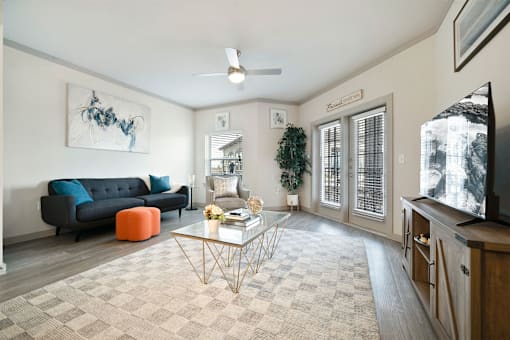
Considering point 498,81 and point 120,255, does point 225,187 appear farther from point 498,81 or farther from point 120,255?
point 498,81

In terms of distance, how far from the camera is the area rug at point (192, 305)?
4.44ft

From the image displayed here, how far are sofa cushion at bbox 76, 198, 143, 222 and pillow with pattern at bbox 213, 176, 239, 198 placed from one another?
1503 millimetres

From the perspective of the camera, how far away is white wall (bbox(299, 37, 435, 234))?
273 cm

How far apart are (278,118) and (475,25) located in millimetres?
3778

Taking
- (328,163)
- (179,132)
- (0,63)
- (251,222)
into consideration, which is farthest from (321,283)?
(179,132)

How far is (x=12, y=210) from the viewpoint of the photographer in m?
2.94

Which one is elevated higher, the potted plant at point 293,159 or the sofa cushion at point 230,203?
the potted plant at point 293,159

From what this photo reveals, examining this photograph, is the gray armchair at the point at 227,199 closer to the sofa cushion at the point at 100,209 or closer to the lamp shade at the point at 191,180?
the lamp shade at the point at 191,180

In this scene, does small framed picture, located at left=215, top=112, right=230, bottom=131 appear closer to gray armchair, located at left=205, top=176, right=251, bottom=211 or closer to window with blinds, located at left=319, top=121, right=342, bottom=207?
gray armchair, located at left=205, top=176, right=251, bottom=211

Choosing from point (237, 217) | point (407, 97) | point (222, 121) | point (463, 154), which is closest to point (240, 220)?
point (237, 217)

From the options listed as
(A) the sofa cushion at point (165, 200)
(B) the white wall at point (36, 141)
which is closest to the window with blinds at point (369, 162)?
(A) the sofa cushion at point (165, 200)

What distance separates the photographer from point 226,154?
583cm

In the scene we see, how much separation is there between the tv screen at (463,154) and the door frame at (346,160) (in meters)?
1.43

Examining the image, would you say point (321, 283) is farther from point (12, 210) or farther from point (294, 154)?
point (12, 210)
